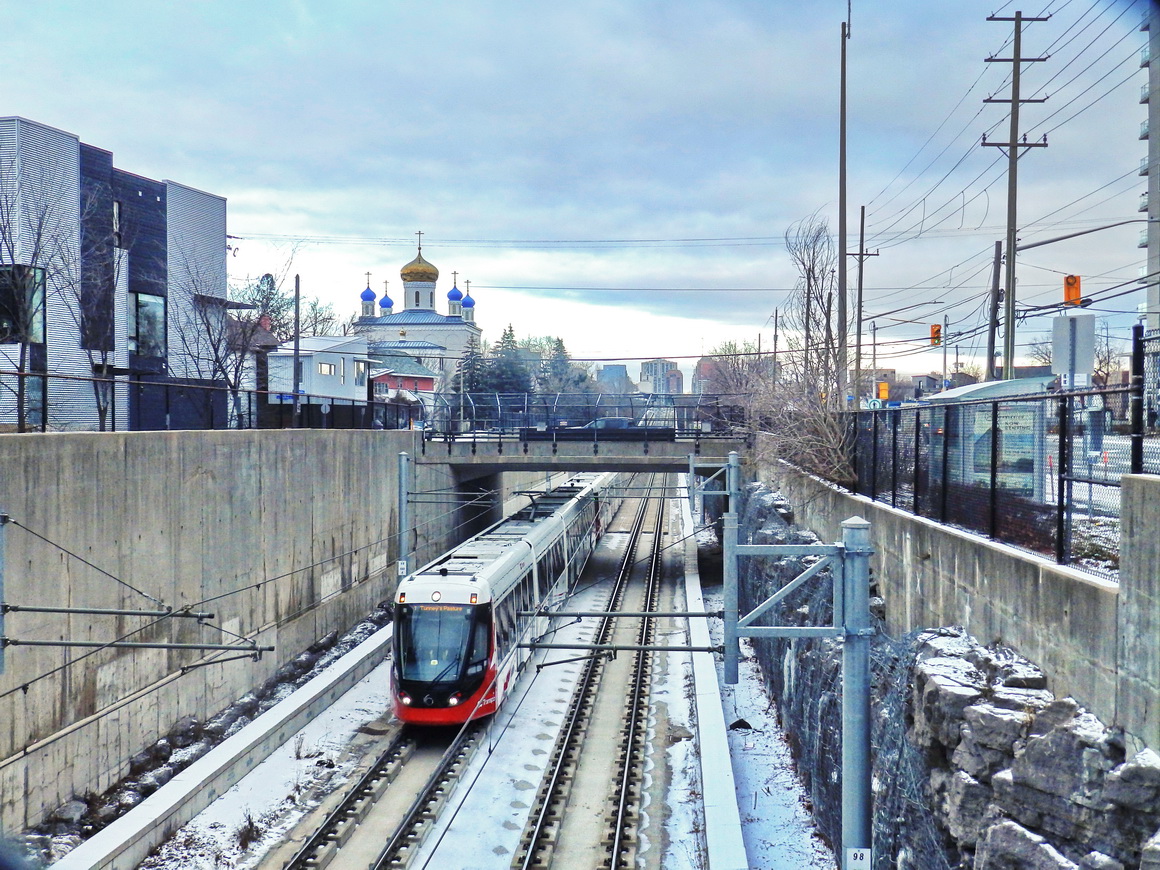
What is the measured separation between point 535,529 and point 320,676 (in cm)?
603

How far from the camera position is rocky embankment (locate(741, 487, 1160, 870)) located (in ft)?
19.7

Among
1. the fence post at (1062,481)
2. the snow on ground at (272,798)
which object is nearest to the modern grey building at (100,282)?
the snow on ground at (272,798)

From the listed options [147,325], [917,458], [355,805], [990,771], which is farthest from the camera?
[147,325]

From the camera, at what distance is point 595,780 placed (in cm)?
1509

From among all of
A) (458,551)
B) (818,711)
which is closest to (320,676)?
(458,551)

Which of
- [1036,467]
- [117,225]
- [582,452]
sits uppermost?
[117,225]

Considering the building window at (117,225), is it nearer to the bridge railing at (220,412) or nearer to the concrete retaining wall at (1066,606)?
the bridge railing at (220,412)

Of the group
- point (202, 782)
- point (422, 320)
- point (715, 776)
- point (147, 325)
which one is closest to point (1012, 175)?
point (715, 776)

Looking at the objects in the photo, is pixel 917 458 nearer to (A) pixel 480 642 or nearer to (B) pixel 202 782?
(A) pixel 480 642

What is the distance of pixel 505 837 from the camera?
42.0 feet

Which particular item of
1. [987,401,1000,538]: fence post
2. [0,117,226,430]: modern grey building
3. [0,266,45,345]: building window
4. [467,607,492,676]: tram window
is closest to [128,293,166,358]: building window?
[0,117,226,430]: modern grey building

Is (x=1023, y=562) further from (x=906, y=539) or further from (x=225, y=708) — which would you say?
(x=225, y=708)

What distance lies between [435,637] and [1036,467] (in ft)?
34.3

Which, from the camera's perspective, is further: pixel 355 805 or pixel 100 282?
pixel 100 282
